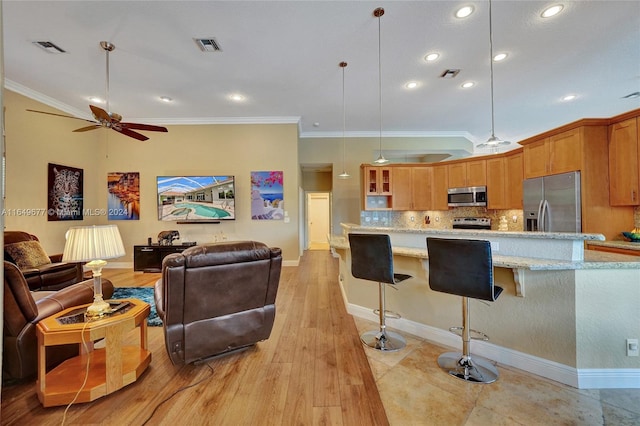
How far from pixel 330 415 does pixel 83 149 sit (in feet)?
21.8

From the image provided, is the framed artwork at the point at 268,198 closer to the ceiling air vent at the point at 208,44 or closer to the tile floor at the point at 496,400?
the ceiling air vent at the point at 208,44

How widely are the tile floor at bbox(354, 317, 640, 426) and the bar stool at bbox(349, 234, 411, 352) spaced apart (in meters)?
0.32

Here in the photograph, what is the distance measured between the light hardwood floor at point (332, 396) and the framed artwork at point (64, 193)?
4.10 metres

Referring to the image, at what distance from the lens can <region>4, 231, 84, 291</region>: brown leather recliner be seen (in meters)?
3.30

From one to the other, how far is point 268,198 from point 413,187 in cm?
335

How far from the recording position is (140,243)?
5480 mm

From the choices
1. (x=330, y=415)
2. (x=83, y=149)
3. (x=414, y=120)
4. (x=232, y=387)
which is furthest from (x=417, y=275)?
(x=83, y=149)

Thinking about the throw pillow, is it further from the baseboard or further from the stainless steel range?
the stainless steel range

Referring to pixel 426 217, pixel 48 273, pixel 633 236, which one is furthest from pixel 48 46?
pixel 633 236

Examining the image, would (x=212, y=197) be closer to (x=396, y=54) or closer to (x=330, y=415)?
(x=396, y=54)

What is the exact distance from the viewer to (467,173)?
17.4 feet

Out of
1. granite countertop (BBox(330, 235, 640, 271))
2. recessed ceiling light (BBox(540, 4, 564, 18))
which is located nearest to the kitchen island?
granite countertop (BBox(330, 235, 640, 271))

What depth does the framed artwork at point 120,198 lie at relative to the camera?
18.1 ft

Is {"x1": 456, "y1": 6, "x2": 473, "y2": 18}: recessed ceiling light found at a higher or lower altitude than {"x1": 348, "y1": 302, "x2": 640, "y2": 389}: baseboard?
higher
